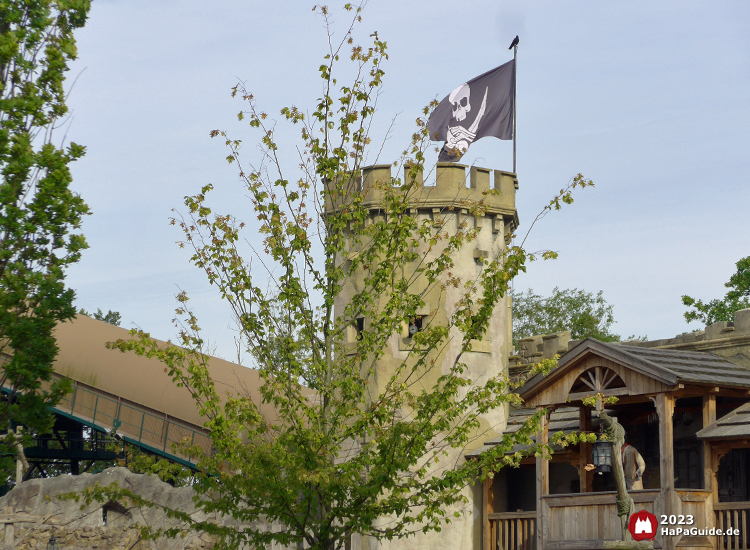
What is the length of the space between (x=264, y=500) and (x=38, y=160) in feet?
16.0

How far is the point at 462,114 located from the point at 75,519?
13856 mm

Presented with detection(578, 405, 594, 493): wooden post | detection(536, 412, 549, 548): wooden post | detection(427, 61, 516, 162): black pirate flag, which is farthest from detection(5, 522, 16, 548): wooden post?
detection(427, 61, 516, 162): black pirate flag

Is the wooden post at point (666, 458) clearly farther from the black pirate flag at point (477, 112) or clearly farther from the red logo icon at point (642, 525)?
the black pirate flag at point (477, 112)

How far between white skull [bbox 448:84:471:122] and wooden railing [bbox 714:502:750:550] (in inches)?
435

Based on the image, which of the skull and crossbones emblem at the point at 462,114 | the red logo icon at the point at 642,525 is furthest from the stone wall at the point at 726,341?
the skull and crossbones emblem at the point at 462,114

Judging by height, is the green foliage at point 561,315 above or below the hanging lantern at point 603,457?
above

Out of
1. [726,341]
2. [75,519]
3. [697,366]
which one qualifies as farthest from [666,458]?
[75,519]

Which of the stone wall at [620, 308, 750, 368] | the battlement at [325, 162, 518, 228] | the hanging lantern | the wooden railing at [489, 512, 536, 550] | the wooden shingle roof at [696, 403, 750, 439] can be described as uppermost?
the battlement at [325, 162, 518, 228]

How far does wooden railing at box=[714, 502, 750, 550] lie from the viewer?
16.2m

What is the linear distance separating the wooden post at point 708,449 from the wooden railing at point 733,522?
0.41 m

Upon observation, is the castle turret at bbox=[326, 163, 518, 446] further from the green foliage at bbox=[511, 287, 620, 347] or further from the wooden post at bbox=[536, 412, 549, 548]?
the green foliage at bbox=[511, 287, 620, 347]

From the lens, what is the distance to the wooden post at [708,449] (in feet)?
55.7

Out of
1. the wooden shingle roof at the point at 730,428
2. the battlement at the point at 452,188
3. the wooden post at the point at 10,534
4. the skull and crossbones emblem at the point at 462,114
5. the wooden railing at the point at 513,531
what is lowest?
the wooden post at the point at 10,534

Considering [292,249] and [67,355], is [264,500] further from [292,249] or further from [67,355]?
[67,355]
